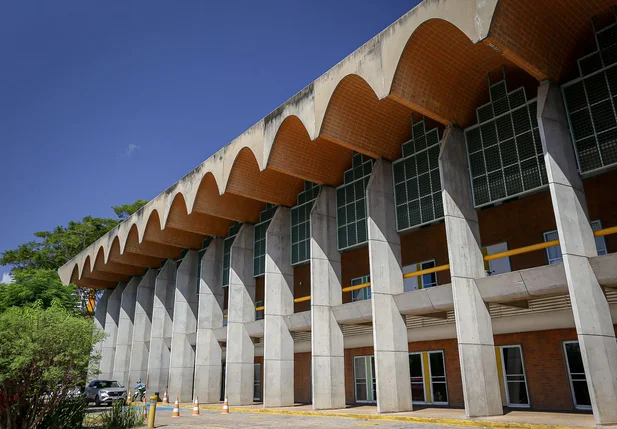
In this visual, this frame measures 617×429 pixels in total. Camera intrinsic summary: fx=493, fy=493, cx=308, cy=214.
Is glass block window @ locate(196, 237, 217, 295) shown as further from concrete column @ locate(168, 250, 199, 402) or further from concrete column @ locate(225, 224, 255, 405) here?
concrete column @ locate(225, 224, 255, 405)

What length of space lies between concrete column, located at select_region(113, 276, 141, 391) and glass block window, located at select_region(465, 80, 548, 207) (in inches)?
1211

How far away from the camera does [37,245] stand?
49031 millimetres

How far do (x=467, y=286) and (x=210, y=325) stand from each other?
16.9 m

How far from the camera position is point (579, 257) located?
12.7 metres

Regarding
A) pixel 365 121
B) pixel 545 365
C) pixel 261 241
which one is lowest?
pixel 545 365

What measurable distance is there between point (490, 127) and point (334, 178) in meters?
7.62

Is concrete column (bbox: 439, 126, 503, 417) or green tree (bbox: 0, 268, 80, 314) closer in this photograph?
concrete column (bbox: 439, 126, 503, 417)

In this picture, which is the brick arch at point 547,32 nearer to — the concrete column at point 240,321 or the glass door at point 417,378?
the glass door at point 417,378

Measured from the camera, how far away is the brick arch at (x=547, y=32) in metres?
13.1

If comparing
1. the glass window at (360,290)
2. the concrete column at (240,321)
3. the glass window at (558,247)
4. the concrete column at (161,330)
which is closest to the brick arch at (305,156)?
the glass window at (360,290)

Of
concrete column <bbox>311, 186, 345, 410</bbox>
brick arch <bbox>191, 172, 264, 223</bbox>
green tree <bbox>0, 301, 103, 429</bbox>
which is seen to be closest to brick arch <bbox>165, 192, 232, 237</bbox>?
brick arch <bbox>191, 172, 264, 223</bbox>

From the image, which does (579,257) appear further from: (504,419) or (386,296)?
(386,296)

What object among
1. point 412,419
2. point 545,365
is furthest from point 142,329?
point 545,365

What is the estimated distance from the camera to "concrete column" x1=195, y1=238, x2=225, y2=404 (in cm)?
2684
